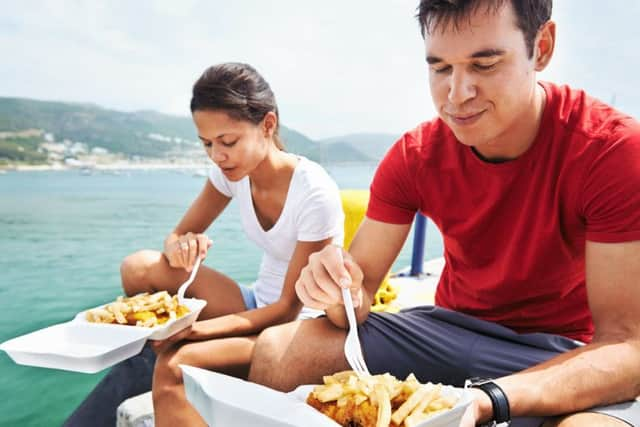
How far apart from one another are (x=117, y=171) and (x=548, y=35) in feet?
175

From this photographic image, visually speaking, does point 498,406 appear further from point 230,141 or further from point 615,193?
point 230,141

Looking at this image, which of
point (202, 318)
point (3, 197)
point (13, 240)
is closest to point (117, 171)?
point (3, 197)

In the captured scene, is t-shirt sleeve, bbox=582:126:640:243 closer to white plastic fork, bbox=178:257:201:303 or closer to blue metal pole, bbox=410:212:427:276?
white plastic fork, bbox=178:257:201:303

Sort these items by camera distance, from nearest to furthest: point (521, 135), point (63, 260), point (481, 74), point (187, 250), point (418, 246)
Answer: point (481, 74) → point (521, 135) → point (187, 250) → point (418, 246) → point (63, 260)

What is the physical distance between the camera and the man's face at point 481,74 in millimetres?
1284

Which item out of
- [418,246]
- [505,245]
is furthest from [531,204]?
[418,246]

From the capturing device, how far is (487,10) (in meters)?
1.28

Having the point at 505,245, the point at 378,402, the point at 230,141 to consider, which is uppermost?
the point at 230,141

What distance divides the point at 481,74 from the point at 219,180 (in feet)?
4.69

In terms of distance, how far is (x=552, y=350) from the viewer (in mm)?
1383

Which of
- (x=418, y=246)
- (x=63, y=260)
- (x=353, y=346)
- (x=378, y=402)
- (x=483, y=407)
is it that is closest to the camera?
(x=378, y=402)

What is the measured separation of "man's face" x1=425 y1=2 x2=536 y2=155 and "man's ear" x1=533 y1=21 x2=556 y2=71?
0.20 feet

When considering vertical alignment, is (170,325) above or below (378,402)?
below

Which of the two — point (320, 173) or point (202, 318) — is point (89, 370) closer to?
point (202, 318)
